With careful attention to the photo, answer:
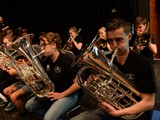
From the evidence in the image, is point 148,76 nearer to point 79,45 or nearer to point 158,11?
point 79,45

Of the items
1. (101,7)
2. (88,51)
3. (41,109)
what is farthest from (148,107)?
(101,7)

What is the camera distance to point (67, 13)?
5449 mm

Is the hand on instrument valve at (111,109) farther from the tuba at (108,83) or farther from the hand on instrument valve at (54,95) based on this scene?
the hand on instrument valve at (54,95)

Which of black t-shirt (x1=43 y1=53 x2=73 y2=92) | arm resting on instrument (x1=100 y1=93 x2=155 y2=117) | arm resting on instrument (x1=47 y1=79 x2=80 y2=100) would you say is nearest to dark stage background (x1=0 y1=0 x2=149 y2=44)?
black t-shirt (x1=43 y1=53 x2=73 y2=92)

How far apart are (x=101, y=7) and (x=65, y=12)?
3.85ft

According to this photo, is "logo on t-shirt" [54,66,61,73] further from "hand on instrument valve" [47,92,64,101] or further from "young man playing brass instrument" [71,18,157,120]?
"young man playing brass instrument" [71,18,157,120]

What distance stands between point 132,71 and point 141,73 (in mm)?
75

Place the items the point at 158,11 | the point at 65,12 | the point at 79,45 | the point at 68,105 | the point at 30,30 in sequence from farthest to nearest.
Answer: the point at 30,30, the point at 65,12, the point at 158,11, the point at 79,45, the point at 68,105

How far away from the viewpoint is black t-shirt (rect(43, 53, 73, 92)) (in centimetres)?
209

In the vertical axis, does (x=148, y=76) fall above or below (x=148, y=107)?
above

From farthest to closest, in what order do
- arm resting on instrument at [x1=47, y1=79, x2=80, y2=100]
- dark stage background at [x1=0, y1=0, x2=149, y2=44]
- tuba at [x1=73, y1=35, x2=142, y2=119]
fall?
1. dark stage background at [x1=0, y1=0, x2=149, y2=44]
2. arm resting on instrument at [x1=47, y1=79, x2=80, y2=100]
3. tuba at [x1=73, y1=35, x2=142, y2=119]

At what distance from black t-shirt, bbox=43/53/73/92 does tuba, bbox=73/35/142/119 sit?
54 cm

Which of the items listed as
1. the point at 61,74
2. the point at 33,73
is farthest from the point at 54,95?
the point at 33,73

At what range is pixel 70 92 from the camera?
6.56 feet
